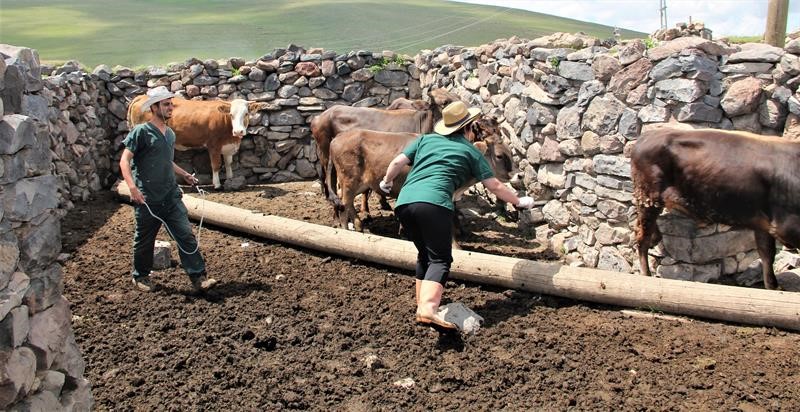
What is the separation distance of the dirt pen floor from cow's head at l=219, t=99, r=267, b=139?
5426 millimetres

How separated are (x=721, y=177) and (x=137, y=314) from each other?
5657 mm

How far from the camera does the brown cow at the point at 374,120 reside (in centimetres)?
1073

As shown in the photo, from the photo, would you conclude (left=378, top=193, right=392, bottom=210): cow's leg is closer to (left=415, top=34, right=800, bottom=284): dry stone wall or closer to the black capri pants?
(left=415, top=34, right=800, bottom=284): dry stone wall

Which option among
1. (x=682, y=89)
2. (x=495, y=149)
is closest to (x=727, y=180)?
(x=682, y=89)

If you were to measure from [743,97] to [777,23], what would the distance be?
1.44m

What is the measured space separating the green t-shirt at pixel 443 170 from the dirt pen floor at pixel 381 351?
1195 mm

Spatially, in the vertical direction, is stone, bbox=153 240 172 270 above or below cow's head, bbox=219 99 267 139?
below

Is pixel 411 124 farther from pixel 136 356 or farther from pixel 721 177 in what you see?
Result: pixel 136 356

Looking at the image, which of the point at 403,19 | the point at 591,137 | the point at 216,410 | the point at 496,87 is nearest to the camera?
the point at 216,410

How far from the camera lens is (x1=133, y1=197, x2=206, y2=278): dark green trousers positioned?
22.8 feet

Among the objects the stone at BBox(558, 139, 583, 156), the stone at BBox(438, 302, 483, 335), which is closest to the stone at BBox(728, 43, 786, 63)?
the stone at BBox(558, 139, 583, 156)

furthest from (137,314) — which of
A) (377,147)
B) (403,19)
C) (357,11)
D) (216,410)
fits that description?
(357,11)

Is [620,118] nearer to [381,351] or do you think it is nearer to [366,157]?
[366,157]

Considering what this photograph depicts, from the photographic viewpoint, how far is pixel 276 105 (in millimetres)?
13773
